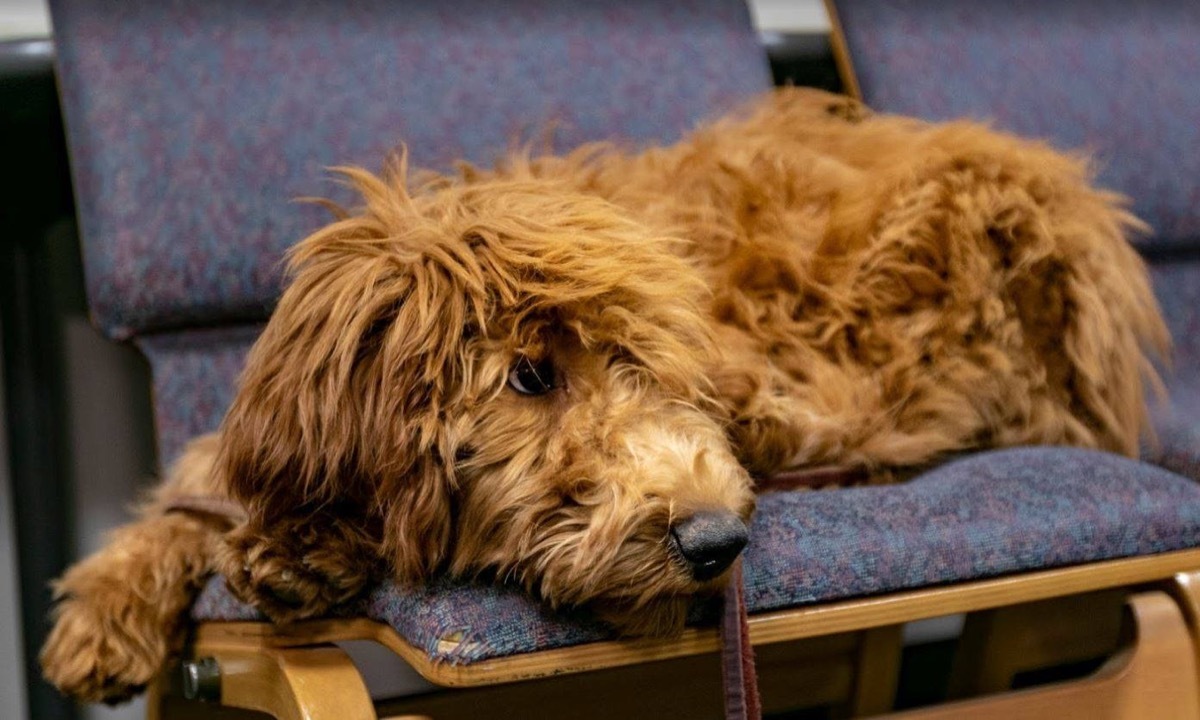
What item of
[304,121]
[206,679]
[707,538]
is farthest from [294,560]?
[304,121]

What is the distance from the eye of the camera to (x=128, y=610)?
46.4 inches

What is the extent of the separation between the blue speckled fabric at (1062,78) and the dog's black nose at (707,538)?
1368mm

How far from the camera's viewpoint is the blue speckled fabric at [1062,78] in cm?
210

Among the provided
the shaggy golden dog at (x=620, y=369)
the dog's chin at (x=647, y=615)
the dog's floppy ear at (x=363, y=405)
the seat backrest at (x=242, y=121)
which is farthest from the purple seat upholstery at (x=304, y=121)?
the dog's floppy ear at (x=363, y=405)

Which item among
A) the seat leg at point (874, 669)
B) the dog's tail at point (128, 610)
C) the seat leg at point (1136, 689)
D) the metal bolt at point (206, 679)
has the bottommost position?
the seat leg at point (874, 669)

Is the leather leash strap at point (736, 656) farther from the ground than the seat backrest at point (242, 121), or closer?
closer

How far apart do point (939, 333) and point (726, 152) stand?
0.35m

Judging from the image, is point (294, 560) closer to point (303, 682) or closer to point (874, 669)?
point (303, 682)

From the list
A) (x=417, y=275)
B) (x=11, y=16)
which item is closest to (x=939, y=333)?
(x=417, y=275)

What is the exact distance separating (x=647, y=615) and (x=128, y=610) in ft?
1.88

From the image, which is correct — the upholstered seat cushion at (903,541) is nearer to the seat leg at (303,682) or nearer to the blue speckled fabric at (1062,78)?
the seat leg at (303,682)

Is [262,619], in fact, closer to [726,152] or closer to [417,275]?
[417,275]

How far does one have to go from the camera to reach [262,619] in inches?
40.4

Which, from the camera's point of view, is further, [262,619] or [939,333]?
[939,333]
